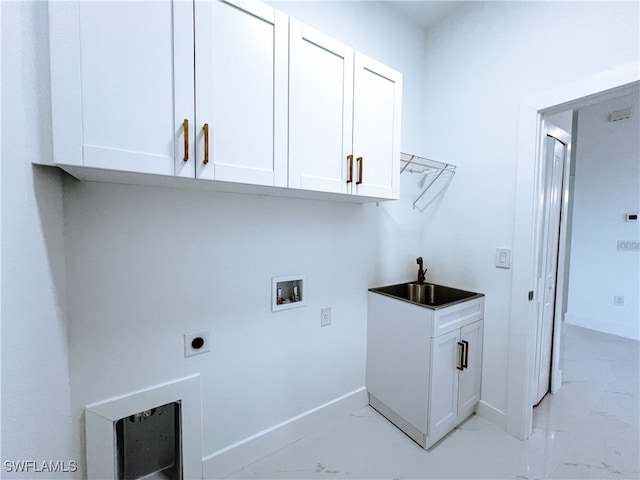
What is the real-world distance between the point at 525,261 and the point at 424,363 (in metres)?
0.86

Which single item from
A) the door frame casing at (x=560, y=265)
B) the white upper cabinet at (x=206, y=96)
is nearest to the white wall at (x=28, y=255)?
the white upper cabinet at (x=206, y=96)

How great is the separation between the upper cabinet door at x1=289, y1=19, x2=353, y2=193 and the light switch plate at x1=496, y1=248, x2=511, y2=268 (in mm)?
1157

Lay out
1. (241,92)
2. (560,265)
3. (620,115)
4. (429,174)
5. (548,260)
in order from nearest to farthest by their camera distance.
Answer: (241,92), (548,260), (560,265), (429,174), (620,115)

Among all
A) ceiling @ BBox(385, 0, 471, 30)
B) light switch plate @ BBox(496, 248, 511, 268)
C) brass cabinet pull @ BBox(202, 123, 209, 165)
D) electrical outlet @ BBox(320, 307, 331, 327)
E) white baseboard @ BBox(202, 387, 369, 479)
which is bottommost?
white baseboard @ BBox(202, 387, 369, 479)

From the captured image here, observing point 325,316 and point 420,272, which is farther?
point 420,272

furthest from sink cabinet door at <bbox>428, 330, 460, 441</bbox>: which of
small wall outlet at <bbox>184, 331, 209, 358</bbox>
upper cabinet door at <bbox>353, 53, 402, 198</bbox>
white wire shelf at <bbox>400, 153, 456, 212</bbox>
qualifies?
small wall outlet at <bbox>184, 331, 209, 358</bbox>

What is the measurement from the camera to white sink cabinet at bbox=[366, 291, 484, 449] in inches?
61.6

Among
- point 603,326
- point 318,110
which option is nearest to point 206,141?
point 318,110

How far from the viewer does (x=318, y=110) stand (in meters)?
1.26

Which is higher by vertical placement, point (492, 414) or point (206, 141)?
point (206, 141)

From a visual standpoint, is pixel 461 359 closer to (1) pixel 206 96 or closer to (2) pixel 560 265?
(2) pixel 560 265

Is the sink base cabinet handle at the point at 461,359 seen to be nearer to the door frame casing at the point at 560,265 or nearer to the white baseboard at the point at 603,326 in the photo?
the door frame casing at the point at 560,265

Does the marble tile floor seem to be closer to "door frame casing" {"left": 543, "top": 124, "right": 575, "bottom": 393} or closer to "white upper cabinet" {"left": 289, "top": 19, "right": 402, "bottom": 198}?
"door frame casing" {"left": 543, "top": 124, "right": 575, "bottom": 393}

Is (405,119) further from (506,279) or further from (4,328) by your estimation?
(4,328)
